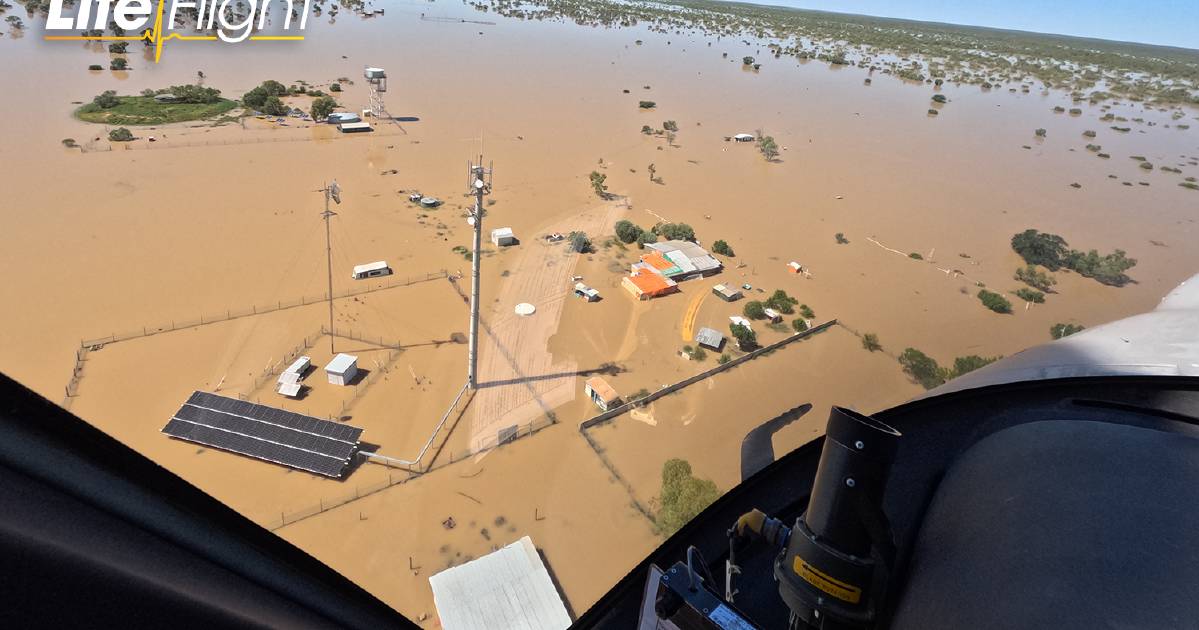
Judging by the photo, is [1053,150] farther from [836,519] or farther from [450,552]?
[836,519]

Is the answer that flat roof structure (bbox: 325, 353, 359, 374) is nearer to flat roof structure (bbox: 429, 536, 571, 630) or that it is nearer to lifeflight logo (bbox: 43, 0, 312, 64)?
flat roof structure (bbox: 429, 536, 571, 630)

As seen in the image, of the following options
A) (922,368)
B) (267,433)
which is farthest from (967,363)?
(267,433)

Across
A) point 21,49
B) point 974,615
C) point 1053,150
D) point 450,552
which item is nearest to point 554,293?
point 450,552

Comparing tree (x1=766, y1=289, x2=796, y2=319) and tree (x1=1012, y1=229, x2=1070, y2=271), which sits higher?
tree (x1=1012, y1=229, x2=1070, y2=271)

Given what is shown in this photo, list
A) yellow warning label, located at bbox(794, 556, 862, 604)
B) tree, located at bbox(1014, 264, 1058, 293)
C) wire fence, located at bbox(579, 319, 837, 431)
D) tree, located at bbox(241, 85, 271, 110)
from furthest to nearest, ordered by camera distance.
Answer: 1. tree, located at bbox(241, 85, 271, 110)
2. tree, located at bbox(1014, 264, 1058, 293)
3. wire fence, located at bbox(579, 319, 837, 431)
4. yellow warning label, located at bbox(794, 556, 862, 604)

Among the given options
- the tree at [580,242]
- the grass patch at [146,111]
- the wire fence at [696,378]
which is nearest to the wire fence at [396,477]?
the wire fence at [696,378]

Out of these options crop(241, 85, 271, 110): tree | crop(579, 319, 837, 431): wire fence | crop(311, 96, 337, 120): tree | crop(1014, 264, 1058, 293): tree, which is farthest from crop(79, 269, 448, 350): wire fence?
crop(241, 85, 271, 110): tree

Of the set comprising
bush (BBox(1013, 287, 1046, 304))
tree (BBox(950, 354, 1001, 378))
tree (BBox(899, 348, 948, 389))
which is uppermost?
bush (BBox(1013, 287, 1046, 304))

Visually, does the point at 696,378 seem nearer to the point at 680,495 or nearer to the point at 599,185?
the point at 680,495
